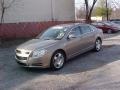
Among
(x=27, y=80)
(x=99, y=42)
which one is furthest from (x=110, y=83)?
(x=99, y=42)

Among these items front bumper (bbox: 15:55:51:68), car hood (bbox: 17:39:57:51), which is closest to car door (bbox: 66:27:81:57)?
car hood (bbox: 17:39:57:51)

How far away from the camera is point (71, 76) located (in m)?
8.84

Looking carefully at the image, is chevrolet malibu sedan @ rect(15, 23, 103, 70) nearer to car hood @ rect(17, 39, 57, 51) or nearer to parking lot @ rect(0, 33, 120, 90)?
car hood @ rect(17, 39, 57, 51)

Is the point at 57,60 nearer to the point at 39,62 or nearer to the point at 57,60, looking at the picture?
the point at 57,60

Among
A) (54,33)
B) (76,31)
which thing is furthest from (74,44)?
(54,33)

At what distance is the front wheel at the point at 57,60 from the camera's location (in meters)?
9.68

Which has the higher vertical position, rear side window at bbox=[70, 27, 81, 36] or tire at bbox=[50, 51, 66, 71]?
rear side window at bbox=[70, 27, 81, 36]

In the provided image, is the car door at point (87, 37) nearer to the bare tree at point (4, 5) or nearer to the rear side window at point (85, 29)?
the rear side window at point (85, 29)

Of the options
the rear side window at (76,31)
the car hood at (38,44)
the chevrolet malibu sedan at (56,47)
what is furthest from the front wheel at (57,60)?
the rear side window at (76,31)

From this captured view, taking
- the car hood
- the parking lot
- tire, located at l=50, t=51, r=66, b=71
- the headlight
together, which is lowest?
the parking lot

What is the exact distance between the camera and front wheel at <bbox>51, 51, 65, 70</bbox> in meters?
9.68

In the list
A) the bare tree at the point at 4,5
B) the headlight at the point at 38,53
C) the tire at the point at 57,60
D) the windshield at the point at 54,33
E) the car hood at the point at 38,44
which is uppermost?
the bare tree at the point at 4,5

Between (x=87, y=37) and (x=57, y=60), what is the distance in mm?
2595

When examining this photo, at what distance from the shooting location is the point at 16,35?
2375 centimetres
